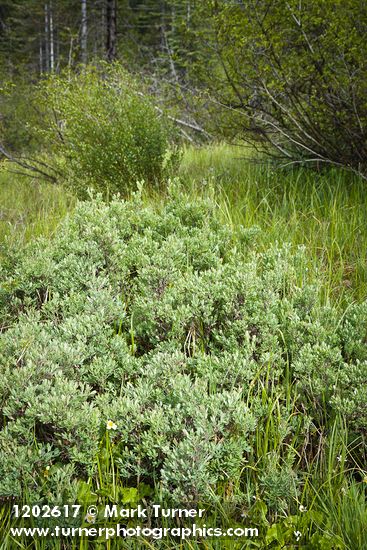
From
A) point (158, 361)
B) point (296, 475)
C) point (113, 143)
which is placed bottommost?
point (296, 475)

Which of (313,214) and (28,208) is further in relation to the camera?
(28,208)

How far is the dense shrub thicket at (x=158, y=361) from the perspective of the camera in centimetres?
166

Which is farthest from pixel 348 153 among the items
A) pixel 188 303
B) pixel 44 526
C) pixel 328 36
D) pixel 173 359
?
pixel 44 526

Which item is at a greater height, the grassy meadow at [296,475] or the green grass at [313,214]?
the green grass at [313,214]

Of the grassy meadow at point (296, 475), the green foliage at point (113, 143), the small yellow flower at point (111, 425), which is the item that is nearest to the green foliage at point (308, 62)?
the green foliage at point (113, 143)

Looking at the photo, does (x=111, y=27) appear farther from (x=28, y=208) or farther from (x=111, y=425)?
(x=111, y=425)

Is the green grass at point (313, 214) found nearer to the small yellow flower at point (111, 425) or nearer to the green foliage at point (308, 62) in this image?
the green foliage at point (308, 62)

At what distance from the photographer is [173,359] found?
198 cm

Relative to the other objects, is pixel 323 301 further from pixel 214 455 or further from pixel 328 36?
pixel 328 36

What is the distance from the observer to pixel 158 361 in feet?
6.54

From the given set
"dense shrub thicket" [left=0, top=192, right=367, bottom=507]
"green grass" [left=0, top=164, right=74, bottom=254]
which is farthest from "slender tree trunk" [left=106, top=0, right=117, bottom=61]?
"dense shrub thicket" [left=0, top=192, right=367, bottom=507]

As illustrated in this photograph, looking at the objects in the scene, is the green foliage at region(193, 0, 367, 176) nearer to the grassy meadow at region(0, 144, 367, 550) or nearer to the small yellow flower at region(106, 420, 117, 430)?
the grassy meadow at region(0, 144, 367, 550)

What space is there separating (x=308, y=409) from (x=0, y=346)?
54.6 inches

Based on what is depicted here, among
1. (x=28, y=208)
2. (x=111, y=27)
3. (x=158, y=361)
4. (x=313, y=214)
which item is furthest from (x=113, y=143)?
(x=111, y=27)
